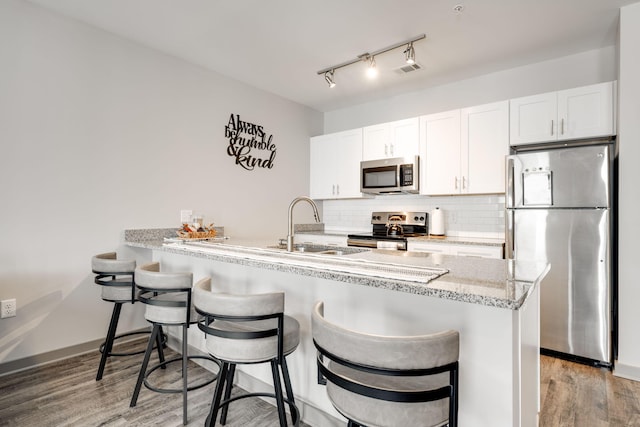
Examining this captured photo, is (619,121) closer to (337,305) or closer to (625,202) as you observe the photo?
(625,202)

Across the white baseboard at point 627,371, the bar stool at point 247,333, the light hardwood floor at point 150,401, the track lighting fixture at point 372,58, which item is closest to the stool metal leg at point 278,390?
the bar stool at point 247,333

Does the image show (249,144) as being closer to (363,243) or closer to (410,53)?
(363,243)

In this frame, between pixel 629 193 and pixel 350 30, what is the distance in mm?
2396

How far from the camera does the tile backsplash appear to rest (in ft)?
11.9

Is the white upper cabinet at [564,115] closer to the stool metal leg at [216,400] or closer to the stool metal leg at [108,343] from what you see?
the stool metal leg at [216,400]

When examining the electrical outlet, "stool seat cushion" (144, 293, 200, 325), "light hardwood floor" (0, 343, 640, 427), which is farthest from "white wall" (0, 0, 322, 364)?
"stool seat cushion" (144, 293, 200, 325)

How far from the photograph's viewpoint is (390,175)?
3.97m

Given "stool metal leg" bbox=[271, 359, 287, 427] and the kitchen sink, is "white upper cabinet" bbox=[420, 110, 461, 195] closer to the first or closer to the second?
the kitchen sink

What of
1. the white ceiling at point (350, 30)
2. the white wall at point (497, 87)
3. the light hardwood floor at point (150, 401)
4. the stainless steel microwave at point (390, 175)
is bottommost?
the light hardwood floor at point (150, 401)

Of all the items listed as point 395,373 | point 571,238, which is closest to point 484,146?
point 571,238

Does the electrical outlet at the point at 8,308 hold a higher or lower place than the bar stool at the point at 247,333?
lower

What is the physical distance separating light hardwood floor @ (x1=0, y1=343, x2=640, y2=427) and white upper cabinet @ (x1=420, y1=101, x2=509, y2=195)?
5.70 ft

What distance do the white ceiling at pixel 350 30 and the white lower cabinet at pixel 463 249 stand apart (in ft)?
5.86

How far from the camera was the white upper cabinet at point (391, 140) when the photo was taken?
3867 mm
